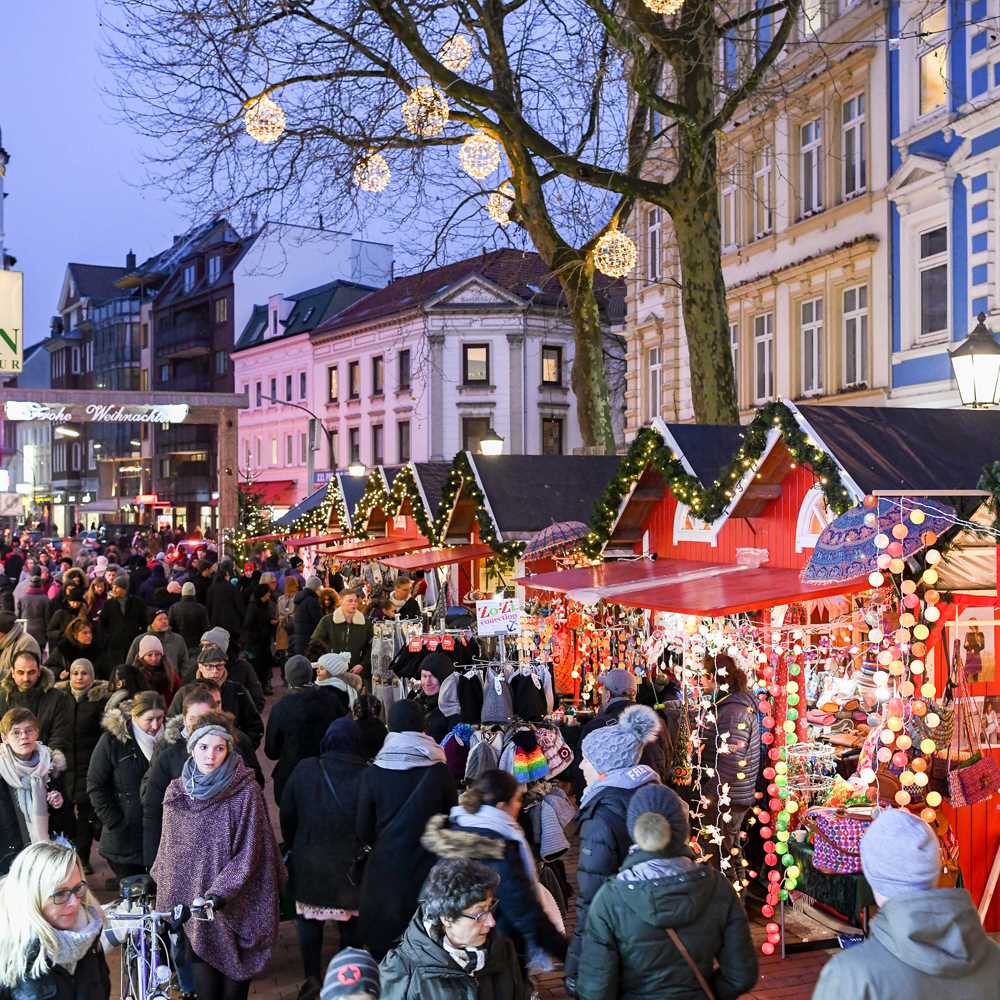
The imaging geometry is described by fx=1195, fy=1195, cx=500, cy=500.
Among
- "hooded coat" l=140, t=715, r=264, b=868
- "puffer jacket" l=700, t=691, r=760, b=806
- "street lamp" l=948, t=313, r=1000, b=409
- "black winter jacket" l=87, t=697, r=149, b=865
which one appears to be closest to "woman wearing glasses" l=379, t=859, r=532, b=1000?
"hooded coat" l=140, t=715, r=264, b=868

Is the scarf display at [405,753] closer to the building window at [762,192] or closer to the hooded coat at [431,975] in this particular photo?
the hooded coat at [431,975]

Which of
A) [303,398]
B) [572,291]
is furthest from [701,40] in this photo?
[303,398]

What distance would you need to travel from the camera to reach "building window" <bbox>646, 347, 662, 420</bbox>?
26297 millimetres

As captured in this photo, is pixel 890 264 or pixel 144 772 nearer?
pixel 144 772

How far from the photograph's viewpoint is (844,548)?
268 inches

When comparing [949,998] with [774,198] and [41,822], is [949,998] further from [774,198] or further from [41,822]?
[774,198]

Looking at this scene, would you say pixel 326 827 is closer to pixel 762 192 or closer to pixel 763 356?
pixel 763 356

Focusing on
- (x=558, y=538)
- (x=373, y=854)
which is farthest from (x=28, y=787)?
(x=558, y=538)

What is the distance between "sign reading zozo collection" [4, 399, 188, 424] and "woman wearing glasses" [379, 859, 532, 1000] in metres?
24.6

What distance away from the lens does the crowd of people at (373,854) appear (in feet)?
12.1

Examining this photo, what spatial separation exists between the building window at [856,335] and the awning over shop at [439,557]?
6899mm

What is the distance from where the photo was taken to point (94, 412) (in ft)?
90.0

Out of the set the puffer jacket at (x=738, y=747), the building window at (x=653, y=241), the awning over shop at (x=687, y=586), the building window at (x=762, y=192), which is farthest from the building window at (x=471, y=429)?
the puffer jacket at (x=738, y=747)

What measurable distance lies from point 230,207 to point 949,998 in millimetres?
14045
